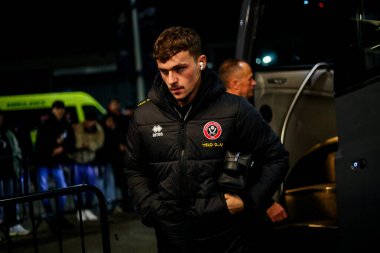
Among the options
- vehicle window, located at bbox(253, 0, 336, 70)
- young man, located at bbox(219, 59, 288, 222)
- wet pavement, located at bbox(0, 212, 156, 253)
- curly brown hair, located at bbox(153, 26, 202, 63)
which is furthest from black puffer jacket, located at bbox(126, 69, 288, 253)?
wet pavement, located at bbox(0, 212, 156, 253)

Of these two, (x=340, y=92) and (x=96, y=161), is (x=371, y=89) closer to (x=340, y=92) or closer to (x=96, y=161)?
(x=340, y=92)

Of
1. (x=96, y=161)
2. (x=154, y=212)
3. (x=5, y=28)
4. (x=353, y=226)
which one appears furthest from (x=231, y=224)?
(x=5, y=28)

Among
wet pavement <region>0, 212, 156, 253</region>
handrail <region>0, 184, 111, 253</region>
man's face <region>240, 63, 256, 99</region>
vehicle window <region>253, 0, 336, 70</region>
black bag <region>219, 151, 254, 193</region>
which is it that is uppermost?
vehicle window <region>253, 0, 336, 70</region>

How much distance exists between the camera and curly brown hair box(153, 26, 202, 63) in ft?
7.73

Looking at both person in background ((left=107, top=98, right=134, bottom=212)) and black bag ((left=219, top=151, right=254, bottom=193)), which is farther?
person in background ((left=107, top=98, right=134, bottom=212))

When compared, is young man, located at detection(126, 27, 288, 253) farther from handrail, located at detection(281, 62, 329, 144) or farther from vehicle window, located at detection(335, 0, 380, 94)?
handrail, located at detection(281, 62, 329, 144)

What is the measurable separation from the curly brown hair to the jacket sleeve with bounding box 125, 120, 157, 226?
1.54ft

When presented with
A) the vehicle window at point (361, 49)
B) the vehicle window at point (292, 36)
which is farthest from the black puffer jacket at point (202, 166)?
the vehicle window at point (292, 36)

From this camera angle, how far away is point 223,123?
243 cm

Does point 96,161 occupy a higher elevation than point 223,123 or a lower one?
lower

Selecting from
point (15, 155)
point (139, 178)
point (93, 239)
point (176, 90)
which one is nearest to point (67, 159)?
point (15, 155)

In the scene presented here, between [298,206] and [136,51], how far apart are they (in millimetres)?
9975

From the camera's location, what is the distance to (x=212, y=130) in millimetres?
2412

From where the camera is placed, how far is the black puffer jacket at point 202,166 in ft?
7.82
